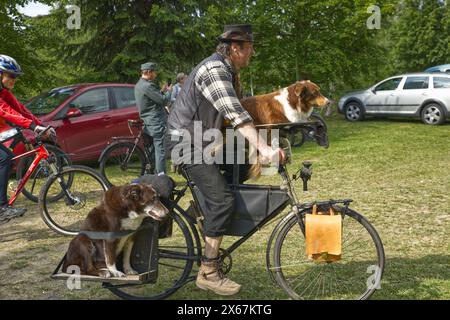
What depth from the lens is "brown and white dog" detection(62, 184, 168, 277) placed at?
368 centimetres

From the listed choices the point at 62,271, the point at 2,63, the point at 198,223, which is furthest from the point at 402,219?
the point at 2,63

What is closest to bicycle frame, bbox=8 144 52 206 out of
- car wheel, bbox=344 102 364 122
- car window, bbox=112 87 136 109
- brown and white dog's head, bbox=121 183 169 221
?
brown and white dog's head, bbox=121 183 169 221

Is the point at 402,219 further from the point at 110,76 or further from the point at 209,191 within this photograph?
the point at 110,76

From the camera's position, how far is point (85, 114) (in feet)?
32.7

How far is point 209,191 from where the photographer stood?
141 inches

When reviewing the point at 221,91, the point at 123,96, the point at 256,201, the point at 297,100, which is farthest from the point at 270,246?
the point at 123,96

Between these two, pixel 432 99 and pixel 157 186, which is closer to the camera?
pixel 157 186

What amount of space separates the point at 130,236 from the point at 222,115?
1.18 m

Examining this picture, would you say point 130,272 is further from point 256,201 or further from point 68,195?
point 68,195

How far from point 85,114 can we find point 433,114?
11546 millimetres

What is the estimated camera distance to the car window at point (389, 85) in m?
18.0

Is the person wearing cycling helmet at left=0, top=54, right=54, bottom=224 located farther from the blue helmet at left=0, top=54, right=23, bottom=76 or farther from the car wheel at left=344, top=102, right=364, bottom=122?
the car wheel at left=344, top=102, right=364, bottom=122

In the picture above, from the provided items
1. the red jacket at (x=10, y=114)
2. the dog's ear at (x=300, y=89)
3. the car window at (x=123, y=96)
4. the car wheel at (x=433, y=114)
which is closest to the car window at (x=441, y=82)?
the car wheel at (x=433, y=114)

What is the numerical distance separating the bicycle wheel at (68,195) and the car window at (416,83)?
Answer: 13995 millimetres
